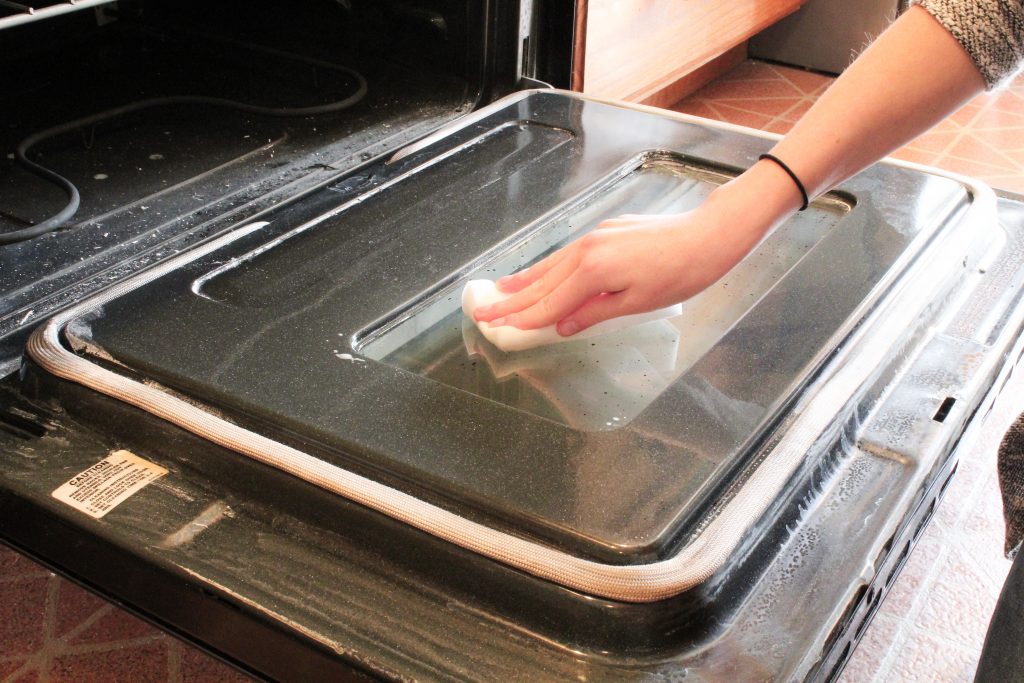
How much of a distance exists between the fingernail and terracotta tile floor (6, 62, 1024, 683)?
344mm

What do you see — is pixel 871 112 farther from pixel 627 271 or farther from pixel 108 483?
pixel 108 483

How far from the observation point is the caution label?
548 millimetres

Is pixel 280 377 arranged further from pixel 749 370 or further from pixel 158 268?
pixel 749 370

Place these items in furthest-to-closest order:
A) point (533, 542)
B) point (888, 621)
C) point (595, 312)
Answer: point (888, 621) < point (595, 312) < point (533, 542)

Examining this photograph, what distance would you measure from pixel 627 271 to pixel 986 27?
0.72 feet

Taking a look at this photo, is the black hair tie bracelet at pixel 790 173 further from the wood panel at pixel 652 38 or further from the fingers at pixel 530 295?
the wood panel at pixel 652 38

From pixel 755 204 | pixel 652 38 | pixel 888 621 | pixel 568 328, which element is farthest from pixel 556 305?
pixel 652 38

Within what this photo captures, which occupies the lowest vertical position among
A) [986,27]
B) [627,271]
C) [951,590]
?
[951,590]

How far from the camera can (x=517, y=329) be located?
0.66 metres

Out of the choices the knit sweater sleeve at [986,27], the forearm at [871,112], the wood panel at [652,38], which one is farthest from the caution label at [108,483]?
the wood panel at [652,38]

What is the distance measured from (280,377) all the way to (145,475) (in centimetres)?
9

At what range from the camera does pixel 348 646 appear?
0.47 meters

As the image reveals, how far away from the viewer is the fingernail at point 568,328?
637 millimetres

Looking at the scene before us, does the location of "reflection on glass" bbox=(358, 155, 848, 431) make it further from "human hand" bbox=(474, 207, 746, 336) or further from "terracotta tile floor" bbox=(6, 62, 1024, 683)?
"terracotta tile floor" bbox=(6, 62, 1024, 683)
